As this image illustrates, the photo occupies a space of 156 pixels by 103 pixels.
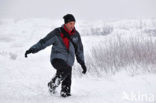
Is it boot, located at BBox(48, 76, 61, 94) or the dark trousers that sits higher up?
the dark trousers

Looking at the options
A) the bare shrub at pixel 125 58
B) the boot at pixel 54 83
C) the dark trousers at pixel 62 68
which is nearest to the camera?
the dark trousers at pixel 62 68

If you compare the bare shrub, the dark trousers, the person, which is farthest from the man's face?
the bare shrub

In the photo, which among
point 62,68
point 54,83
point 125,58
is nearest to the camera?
point 62,68

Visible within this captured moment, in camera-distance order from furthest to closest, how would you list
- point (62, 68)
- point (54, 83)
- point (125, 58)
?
point (125, 58)
point (54, 83)
point (62, 68)

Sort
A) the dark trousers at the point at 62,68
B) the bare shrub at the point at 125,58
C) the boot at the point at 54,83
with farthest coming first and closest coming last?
the bare shrub at the point at 125,58
the boot at the point at 54,83
the dark trousers at the point at 62,68

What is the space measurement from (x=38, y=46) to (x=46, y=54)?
27.7 feet

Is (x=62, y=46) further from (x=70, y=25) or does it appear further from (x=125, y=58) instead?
(x=125, y=58)

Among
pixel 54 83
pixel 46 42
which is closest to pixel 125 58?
pixel 54 83

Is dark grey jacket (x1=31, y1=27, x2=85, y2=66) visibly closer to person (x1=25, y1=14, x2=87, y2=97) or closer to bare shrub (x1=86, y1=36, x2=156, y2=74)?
person (x1=25, y1=14, x2=87, y2=97)

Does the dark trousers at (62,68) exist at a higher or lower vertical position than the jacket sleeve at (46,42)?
lower

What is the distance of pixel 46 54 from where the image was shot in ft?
37.7

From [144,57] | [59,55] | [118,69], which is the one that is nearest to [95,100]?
[59,55]

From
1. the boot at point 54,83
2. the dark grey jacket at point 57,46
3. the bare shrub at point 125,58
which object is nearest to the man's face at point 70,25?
the dark grey jacket at point 57,46

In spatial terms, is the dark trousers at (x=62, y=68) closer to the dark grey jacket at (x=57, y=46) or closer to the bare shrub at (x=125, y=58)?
the dark grey jacket at (x=57, y=46)
